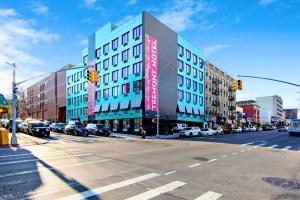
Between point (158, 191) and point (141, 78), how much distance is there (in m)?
38.8

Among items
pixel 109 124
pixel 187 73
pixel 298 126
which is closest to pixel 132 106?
pixel 109 124

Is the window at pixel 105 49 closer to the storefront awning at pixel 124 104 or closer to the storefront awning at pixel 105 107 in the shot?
the storefront awning at pixel 105 107

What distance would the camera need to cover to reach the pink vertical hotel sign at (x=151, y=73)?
4516 centimetres

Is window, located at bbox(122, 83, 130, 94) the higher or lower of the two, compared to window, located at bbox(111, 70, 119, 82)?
lower

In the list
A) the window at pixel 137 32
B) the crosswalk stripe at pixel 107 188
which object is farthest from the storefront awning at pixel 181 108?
the crosswalk stripe at pixel 107 188

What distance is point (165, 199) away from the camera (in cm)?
660

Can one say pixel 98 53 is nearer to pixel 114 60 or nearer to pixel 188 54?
pixel 114 60

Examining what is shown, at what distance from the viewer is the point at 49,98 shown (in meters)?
87.6

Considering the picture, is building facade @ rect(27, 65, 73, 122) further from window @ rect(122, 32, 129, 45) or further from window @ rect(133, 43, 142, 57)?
window @ rect(133, 43, 142, 57)

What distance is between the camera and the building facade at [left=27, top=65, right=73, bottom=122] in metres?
79.1

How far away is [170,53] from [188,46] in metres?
9.90

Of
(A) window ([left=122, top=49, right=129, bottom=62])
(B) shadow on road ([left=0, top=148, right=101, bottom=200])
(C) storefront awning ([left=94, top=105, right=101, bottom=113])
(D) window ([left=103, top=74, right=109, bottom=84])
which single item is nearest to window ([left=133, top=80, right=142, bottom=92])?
(A) window ([left=122, top=49, right=129, bottom=62])

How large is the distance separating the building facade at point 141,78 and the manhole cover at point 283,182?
31.8 meters

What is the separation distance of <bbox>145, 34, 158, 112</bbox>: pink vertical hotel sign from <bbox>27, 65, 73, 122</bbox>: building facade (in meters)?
39.4
